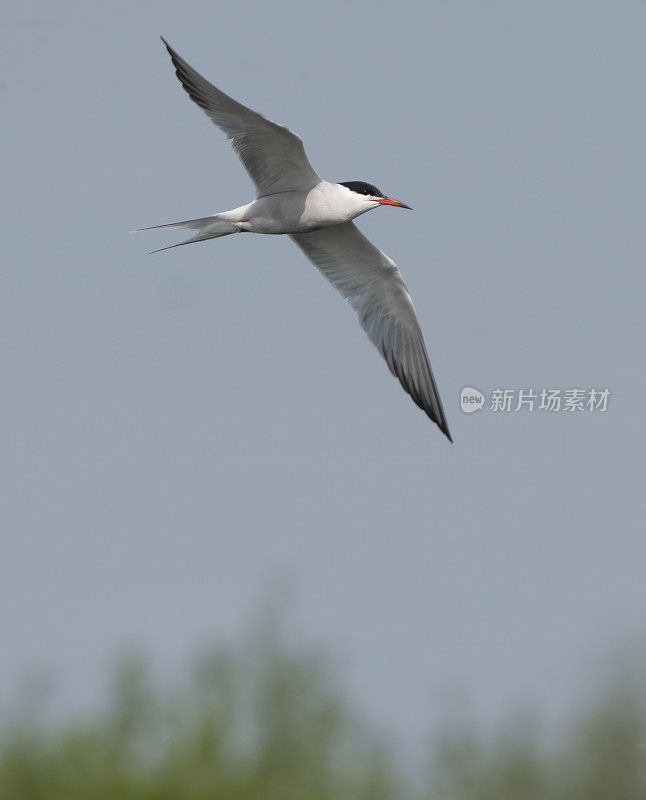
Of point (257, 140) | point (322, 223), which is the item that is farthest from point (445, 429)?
point (257, 140)

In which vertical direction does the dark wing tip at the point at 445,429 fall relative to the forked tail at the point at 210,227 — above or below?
below

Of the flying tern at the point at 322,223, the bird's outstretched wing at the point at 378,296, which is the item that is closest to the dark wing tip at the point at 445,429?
the flying tern at the point at 322,223

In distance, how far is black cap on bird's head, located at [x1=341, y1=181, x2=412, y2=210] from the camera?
11203 millimetres

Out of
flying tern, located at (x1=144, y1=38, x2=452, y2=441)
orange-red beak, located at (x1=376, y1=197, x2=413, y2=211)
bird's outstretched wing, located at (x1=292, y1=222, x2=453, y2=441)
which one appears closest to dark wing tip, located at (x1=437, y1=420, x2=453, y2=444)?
flying tern, located at (x1=144, y1=38, x2=452, y2=441)

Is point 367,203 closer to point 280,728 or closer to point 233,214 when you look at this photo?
point 233,214

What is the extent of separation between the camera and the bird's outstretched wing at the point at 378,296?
12.3 m

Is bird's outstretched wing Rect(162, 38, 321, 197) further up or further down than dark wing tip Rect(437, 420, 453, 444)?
further up

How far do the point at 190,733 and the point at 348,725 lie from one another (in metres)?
5.56

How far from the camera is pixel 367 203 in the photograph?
11.1 meters

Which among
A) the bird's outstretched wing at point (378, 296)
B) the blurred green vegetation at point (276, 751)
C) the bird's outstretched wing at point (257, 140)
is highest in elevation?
the bird's outstretched wing at point (257, 140)

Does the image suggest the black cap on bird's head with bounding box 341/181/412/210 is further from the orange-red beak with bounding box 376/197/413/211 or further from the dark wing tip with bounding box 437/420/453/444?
the dark wing tip with bounding box 437/420/453/444

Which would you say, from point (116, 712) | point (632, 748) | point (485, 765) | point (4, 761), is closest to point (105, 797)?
point (4, 761)

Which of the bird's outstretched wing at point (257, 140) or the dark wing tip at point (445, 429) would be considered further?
the dark wing tip at point (445, 429)

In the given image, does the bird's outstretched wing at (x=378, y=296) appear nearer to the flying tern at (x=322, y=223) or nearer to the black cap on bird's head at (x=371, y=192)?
the flying tern at (x=322, y=223)
